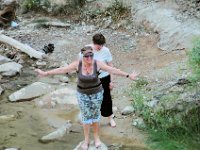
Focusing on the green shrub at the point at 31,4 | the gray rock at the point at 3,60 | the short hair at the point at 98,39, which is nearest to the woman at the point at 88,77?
the short hair at the point at 98,39

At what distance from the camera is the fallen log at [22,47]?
11453 mm

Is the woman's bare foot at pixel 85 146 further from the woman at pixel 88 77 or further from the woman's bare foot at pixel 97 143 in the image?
the woman at pixel 88 77

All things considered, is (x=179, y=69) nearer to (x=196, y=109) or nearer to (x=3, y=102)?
(x=196, y=109)

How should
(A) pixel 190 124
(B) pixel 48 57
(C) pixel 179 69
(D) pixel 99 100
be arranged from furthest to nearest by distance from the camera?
(B) pixel 48 57 → (C) pixel 179 69 → (A) pixel 190 124 → (D) pixel 99 100

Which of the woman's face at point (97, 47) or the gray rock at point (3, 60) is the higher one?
the woman's face at point (97, 47)

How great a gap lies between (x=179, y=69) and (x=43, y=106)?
2.64 m

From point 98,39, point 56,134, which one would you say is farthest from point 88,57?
point 56,134

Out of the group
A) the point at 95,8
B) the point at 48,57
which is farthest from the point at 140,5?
the point at 48,57

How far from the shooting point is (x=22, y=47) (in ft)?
38.3

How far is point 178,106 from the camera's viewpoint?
7.45m

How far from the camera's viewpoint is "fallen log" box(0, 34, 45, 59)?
37.6ft

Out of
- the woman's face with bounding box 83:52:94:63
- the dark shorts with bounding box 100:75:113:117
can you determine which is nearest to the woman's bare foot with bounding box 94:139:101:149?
the dark shorts with bounding box 100:75:113:117

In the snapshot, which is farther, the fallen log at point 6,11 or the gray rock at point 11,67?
the fallen log at point 6,11

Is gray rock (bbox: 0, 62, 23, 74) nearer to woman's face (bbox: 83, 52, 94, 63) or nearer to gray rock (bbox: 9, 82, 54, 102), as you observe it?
gray rock (bbox: 9, 82, 54, 102)
